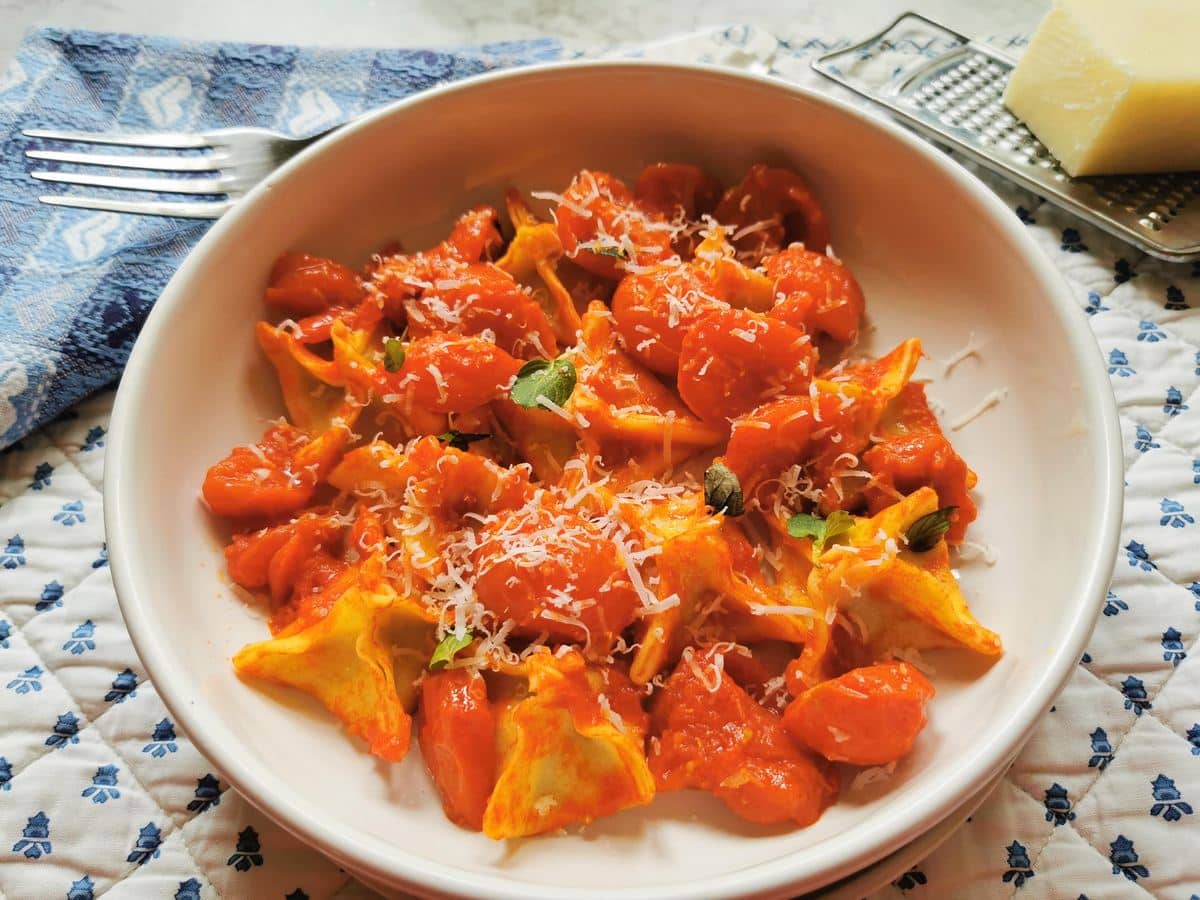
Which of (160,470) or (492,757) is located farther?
(160,470)

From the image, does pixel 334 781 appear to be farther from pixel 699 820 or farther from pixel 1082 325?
pixel 1082 325

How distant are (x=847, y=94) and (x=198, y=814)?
8.20 feet

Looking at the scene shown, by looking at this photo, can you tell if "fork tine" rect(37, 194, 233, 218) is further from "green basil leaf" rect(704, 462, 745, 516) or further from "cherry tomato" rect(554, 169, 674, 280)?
"green basil leaf" rect(704, 462, 745, 516)

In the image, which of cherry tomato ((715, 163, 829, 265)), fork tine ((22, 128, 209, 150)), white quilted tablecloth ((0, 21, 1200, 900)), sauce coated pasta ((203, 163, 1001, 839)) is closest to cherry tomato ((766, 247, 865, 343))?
sauce coated pasta ((203, 163, 1001, 839))

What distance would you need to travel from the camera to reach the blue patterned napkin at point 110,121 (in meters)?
2.24

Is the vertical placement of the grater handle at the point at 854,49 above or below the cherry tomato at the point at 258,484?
above

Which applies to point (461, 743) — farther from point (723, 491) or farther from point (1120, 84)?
point (1120, 84)

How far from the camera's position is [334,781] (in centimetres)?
160

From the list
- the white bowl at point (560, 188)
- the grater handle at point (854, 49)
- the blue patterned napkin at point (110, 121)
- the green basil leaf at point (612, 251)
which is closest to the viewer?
the white bowl at point (560, 188)

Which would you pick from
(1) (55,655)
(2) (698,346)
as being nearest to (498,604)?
(2) (698,346)

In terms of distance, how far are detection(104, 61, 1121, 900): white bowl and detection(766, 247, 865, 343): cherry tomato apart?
0.43 feet

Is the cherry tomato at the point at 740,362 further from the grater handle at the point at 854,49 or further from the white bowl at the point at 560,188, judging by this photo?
the grater handle at the point at 854,49

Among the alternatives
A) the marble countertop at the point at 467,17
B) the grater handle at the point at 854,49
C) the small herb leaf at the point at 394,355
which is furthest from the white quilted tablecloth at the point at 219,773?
the marble countertop at the point at 467,17

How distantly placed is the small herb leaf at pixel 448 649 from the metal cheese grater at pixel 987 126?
1908mm
